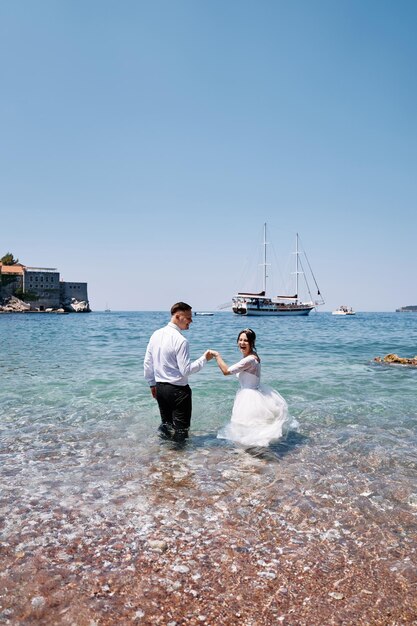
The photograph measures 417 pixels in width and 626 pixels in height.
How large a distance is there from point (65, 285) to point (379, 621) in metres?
178

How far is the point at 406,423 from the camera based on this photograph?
898cm

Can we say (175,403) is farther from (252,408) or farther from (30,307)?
(30,307)

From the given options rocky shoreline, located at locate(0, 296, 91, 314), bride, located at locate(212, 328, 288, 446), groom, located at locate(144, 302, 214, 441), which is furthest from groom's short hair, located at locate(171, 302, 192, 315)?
rocky shoreline, located at locate(0, 296, 91, 314)

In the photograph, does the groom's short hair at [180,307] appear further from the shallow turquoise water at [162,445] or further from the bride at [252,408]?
the shallow turquoise water at [162,445]

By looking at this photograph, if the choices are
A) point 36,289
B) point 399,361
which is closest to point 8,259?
point 36,289

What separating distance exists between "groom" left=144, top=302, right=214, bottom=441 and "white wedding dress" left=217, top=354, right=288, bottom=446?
76 centimetres

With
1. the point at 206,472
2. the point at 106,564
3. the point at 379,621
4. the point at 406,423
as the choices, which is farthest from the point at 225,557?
the point at 406,423

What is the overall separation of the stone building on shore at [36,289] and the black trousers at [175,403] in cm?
15532

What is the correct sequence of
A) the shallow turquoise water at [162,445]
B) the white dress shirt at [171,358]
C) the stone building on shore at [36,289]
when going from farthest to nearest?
1. the stone building on shore at [36,289]
2. the white dress shirt at [171,358]
3. the shallow turquoise water at [162,445]

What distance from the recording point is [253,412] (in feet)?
24.0

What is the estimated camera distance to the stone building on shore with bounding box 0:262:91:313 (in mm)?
152375

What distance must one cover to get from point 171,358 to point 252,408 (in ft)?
5.67

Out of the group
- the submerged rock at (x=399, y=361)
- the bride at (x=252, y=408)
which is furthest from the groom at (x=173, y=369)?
the submerged rock at (x=399, y=361)

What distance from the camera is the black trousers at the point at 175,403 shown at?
7.16m
